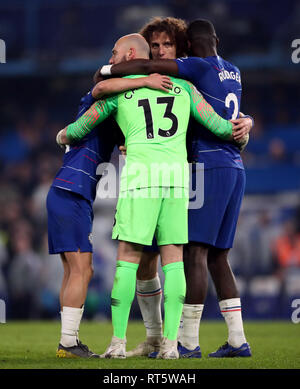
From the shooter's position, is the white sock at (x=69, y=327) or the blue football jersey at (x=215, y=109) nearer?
the white sock at (x=69, y=327)

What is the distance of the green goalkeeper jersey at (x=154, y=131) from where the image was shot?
4.09 m

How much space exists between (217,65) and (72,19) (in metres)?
11.0

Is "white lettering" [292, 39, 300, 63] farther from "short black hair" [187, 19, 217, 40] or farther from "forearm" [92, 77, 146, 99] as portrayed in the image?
"forearm" [92, 77, 146, 99]

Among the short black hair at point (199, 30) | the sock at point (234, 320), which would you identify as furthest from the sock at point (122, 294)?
the short black hair at point (199, 30)

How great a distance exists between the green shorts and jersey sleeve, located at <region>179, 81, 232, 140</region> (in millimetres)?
455

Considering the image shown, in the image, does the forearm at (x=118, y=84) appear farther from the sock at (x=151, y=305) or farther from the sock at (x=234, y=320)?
the sock at (x=234, y=320)

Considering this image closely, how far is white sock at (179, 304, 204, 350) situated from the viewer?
14.4 ft

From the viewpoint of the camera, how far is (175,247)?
4129 mm

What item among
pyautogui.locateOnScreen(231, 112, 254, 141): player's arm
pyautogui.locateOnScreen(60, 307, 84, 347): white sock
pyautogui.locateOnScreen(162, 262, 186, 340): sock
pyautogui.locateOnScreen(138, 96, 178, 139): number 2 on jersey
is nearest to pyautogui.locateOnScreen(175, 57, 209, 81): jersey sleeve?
pyautogui.locateOnScreen(138, 96, 178, 139): number 2 on jersey

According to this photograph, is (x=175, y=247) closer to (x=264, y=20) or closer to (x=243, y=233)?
(x=243, y=233)

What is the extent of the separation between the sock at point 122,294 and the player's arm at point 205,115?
968 millimetres

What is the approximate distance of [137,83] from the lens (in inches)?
164

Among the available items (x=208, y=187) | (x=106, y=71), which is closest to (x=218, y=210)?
(x=208, y=187)
